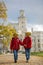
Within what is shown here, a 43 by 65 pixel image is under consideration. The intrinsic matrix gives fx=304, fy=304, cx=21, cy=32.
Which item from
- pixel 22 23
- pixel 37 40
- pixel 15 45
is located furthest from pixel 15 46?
pixel 37 40

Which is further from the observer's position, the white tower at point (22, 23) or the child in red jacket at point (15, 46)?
the white tower at point (22, 23)

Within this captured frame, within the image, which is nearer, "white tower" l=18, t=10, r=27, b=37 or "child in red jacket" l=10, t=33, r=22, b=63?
"child in red jacket" l=10, t=33, r=22, b=63

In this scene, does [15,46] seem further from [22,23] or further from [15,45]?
[22,23]

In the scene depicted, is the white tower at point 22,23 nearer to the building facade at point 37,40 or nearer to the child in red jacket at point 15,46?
the building facade at point 37,40

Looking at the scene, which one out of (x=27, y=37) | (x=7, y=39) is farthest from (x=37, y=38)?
(x=27, y=37)

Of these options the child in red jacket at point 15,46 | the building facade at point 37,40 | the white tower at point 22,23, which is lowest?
the building facade at point 37,40

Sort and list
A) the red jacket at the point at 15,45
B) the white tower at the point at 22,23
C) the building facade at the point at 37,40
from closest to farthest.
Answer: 1. the red jacket at the point at 15,45
2. the white tower at the point at 22,23
3. the building facade at the point at 37,40

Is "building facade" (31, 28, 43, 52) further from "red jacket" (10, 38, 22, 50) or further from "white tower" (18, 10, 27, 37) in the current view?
"red jacket" (10, 38, 22, 50)

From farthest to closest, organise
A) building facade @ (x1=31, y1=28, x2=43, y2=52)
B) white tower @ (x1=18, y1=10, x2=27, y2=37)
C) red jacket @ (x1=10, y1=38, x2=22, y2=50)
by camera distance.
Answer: building facade @ (x1=31, y1=28, x2=43, y2=52)
white tower @ (x1=18, y1=10, x2=27, y2=37)
red jacket @ (x1=10, y1=38, x2=22, y2=50)

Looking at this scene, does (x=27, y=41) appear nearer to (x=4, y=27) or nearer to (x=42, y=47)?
(x=4, y=27)

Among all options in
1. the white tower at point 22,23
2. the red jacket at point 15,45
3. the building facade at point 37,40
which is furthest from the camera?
the building facade at point 37,40

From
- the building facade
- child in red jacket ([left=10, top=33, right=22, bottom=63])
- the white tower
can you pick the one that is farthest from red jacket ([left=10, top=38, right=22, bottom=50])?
the building facade

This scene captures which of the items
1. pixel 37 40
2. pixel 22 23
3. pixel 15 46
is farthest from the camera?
pixel 37 40

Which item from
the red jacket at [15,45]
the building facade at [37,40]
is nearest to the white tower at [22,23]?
the building facade at [37,40]
